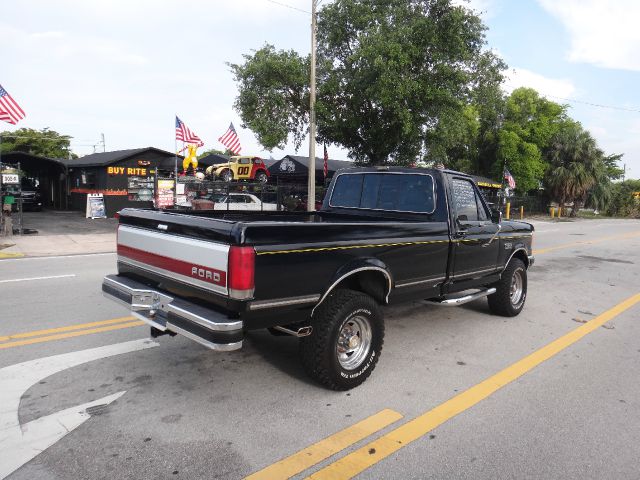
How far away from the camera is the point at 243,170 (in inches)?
1137

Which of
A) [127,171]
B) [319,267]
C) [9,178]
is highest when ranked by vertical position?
[127,171]

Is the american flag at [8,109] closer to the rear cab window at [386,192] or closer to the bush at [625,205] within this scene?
the rear cab window at [386,192]

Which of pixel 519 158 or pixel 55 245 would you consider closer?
pixel 55 245

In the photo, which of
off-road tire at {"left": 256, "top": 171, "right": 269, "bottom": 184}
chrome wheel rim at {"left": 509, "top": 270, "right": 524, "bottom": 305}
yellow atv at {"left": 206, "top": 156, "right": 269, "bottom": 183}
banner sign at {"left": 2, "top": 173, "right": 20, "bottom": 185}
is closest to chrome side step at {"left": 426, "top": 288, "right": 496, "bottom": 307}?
chrome wheel rim at {"left": 509, "top": 270, "right": 524, "bottom": 305}

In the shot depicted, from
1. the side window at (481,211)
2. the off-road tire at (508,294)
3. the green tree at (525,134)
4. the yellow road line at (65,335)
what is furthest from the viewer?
the green tree at (525,134)

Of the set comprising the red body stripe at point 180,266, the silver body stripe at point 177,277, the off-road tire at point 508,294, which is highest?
the red body stripe at point 180,266

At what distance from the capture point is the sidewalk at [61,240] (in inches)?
477

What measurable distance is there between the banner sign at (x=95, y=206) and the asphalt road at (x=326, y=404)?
56.9 feet

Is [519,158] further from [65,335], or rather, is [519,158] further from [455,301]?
[65,335]

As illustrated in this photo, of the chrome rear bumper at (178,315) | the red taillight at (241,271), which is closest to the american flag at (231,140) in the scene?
the chrome rear bumper at (178,315)

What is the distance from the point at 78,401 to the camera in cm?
362

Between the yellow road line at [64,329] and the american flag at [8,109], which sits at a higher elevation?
the american flag at [8,109]

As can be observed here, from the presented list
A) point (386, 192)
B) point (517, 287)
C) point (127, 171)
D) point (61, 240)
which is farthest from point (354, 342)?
point (127, 171)

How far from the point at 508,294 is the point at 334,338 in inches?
141
